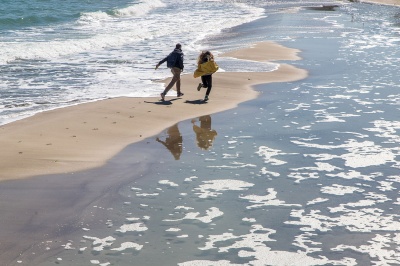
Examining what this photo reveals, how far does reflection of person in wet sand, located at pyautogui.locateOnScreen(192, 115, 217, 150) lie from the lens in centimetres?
1369

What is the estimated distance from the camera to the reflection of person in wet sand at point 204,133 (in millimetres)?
13688

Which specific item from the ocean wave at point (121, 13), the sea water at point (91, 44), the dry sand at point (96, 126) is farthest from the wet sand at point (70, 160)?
the ocean wave at point (121, 13)

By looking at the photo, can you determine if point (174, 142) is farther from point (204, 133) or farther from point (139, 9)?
point (139, 9)

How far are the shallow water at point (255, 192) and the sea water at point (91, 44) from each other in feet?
15.3

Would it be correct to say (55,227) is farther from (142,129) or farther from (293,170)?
(142,129)

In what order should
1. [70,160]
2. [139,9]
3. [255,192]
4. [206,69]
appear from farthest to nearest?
[139,9] → [206,69] → [70,160] → [255,192]

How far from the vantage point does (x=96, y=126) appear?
1506 cm

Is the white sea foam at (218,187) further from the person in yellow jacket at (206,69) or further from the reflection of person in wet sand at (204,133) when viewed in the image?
the person in yellow jacket at (206,69)

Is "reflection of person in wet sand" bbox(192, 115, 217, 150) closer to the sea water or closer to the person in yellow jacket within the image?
the person in yellow jacket

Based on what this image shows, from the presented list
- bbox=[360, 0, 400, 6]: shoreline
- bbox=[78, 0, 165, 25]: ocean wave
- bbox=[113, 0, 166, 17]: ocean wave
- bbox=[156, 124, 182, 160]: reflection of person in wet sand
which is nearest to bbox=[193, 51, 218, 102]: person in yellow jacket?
bbox=[156, 124, 182, 160]: reflection of person in wet sand

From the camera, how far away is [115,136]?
46.9 ft

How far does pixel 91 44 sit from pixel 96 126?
16721mm

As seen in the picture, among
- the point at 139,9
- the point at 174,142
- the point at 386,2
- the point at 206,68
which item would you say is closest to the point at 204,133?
the point at 174,142

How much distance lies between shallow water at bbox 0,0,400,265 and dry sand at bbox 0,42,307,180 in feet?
1.70
